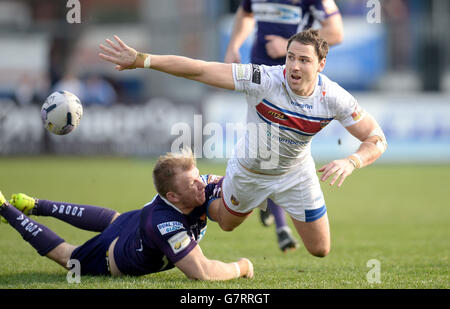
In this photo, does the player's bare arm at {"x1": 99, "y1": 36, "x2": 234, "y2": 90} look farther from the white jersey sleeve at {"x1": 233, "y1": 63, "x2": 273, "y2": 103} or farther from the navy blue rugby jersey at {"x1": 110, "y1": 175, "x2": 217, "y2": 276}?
the navy blue rugby jersey at {"x1": 110, "y1": 175, "x2": 217, "y2": 276}

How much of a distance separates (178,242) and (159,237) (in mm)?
155

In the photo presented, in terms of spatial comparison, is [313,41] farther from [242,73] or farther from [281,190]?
[281,190]

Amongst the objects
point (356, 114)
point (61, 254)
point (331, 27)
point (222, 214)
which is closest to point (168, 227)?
point (222, 214)

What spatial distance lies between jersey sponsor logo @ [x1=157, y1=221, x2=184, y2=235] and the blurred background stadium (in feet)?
28.1

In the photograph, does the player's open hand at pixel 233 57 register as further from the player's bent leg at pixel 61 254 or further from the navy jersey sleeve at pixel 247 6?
the player's bent leg at pixel 61 254

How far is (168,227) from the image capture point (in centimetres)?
523

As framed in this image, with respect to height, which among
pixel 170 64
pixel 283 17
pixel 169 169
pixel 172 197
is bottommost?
pixel 172 197

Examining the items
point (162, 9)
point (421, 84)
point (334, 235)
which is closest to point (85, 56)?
point (162, 9)

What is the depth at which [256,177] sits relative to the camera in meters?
5.78

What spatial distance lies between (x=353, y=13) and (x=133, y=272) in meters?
18.2

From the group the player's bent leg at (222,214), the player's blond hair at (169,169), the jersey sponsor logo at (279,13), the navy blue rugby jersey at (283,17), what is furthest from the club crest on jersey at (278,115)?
the jersey sponsor logo at (279,13)

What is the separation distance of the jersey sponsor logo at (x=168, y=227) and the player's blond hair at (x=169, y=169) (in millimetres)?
279

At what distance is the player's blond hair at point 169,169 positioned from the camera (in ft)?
17.7
